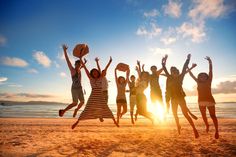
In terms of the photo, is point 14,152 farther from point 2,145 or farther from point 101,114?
point 101,114

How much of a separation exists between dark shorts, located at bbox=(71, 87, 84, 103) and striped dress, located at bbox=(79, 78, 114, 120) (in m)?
0.94

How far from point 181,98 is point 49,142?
4539 mm

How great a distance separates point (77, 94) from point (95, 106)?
1216mm

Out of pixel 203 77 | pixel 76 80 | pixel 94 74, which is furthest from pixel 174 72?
pixel 76 80

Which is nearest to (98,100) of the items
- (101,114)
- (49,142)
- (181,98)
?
(101,114)

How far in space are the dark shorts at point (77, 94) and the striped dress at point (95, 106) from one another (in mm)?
943

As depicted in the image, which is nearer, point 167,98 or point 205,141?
point 205,141

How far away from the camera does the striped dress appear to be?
7.70 metres

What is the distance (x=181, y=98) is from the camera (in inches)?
301

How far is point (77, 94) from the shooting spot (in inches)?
342

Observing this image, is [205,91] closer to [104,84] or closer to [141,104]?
[141,104]

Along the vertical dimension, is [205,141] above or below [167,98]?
below

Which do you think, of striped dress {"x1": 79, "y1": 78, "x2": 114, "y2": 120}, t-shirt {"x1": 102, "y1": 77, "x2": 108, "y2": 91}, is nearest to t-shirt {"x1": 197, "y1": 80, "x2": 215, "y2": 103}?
striped dress {"x1": 79, "y1": 78, "x2": 114, "y2": 120}

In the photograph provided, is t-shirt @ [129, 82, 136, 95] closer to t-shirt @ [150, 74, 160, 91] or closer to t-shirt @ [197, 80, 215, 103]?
t-shirt @ [150, 74, 160, 91]
